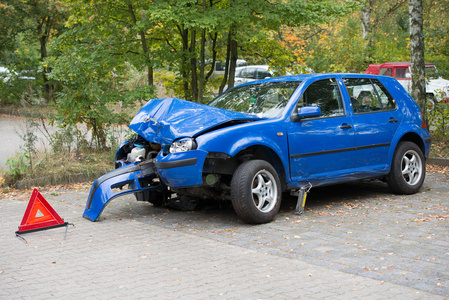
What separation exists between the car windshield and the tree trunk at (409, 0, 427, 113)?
6.14 meters

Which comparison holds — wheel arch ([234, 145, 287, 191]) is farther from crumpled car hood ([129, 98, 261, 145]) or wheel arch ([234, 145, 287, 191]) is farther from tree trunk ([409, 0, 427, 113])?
tree trunk ([409, 0, 427, 113])

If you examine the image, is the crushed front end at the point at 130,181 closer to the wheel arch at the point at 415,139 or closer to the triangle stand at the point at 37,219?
the triangle stand at the point at 37,219

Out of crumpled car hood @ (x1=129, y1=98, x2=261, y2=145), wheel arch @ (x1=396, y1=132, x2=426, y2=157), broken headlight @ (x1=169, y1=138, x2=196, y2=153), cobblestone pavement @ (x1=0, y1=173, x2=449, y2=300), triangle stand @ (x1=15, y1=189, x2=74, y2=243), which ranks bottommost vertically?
cobblestone pavement @ (x1=0, y1=173, x2=449, y2=300)

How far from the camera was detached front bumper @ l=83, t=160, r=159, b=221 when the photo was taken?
663 centimetres

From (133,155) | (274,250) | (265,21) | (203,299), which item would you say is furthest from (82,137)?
(203,299)

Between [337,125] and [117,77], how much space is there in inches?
228

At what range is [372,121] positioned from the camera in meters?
7.46

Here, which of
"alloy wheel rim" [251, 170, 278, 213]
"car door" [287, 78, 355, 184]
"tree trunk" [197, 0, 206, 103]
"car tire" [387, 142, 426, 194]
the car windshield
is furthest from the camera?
"tree trunk" [197, 0, 206, 103]

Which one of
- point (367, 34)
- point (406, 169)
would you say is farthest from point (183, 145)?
point (367, 34)

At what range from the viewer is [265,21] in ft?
34.3

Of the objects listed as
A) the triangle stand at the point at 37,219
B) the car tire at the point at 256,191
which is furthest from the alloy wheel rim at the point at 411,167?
the triangle stand at the point at 37,219

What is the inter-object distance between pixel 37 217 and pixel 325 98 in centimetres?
413

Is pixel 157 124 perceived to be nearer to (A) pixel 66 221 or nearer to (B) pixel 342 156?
(A) pixel 66 221

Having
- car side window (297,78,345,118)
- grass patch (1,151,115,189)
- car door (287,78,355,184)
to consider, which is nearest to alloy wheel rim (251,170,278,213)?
car door (287,78,355,184)
